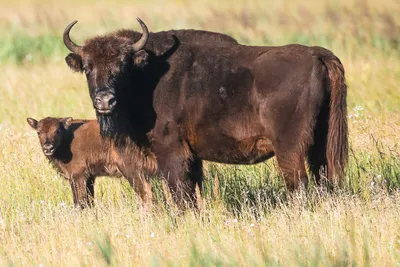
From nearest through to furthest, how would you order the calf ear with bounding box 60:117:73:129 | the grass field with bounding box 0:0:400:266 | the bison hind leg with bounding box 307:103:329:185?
the grass field with bounding box 0:0:400:266 → the bison hind leg with bounding box 307:103:329:185 → the calf ear with bounding box 60:117:73:129

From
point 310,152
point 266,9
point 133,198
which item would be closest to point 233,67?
point 310,152

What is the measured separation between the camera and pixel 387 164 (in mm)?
11383

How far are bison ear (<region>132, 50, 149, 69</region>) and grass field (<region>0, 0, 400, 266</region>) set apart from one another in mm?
1489

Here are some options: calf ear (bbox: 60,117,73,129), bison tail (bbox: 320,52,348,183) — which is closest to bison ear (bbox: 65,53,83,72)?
calf ear (bbox: 60,117,73,129)

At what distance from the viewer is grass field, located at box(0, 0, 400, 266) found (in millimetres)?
7945

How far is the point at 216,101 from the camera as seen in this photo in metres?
9.96

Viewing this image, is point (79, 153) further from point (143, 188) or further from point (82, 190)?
point (143, 188)

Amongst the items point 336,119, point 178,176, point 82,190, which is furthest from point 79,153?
point 336,119

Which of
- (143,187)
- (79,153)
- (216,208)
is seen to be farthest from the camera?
(79,153)

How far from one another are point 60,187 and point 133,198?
3.71ft

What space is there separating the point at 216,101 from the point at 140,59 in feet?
3.11

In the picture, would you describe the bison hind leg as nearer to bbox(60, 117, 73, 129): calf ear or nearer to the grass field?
the grass field

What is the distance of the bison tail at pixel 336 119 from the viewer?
31.6 feet

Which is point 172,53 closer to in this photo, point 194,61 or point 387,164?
point 194,61
